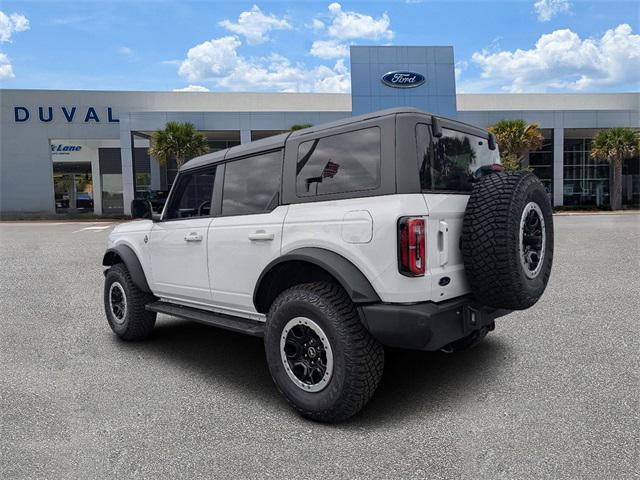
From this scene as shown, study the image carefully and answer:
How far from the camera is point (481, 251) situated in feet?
10.2

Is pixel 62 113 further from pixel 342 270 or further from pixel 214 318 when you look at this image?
pixel 342 270

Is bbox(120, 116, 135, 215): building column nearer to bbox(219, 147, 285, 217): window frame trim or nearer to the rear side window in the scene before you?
bbox(219, 147, 285, 217): window frame trim

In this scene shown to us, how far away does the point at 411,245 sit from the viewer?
2.86 m

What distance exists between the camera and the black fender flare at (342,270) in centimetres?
298

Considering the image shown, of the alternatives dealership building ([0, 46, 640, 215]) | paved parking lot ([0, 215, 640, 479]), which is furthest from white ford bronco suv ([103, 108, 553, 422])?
dealership building ([0, 46, 640, 215])

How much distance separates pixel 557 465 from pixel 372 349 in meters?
1.20

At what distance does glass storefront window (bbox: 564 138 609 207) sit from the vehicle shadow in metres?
36.2

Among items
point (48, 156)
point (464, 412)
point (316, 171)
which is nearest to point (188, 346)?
point (316, 171)

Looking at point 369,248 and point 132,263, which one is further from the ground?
point 369,248

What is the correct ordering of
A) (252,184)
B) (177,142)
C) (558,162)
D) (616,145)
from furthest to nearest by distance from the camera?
(558,162) < (616,145) < (177,142) < (252,184)

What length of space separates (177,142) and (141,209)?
24.7 m

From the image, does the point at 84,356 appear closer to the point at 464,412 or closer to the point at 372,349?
the point at 372,349

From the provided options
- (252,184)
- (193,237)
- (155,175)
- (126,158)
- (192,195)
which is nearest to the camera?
(252,184)

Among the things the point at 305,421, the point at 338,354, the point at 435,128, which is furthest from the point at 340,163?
the point at 305,421
